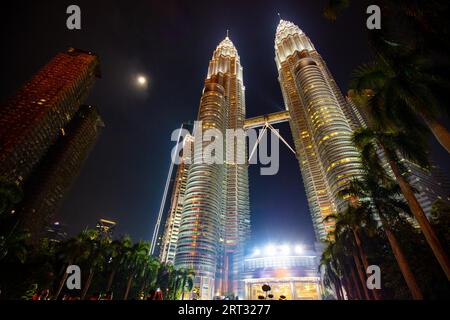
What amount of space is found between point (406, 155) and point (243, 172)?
6010 inches

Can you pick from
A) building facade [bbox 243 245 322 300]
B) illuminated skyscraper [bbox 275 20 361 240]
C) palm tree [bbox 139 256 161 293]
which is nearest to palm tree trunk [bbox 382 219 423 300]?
palm tree [bbox 139 256 161 293]

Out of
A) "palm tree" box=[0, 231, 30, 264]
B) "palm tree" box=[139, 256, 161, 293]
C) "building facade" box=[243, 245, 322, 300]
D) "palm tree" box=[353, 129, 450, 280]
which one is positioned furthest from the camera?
"building facade" box=[243, 245, 322, 300]

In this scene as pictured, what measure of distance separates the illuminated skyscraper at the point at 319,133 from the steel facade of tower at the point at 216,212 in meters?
43.9

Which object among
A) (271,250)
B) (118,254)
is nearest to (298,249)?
(271,250)

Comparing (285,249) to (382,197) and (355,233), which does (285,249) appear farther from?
(382,197)

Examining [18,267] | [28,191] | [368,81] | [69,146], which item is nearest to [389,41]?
[368,81]

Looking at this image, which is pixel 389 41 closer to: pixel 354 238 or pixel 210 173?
pixel 354 238

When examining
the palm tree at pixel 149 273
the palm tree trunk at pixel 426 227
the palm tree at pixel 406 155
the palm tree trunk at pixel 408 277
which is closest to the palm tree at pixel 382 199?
the palm tree trunk at pixel 408 277

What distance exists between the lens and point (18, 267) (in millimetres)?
37625

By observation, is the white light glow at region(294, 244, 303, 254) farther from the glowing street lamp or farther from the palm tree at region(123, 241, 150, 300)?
the palm tree at region(123, 241, 150, 300)

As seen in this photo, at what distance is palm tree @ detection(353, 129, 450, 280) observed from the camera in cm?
1580

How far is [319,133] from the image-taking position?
395 ft

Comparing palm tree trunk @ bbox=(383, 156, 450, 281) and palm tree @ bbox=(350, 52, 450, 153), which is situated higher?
palm tree @ bbox=(350, 52, 450, 153)
